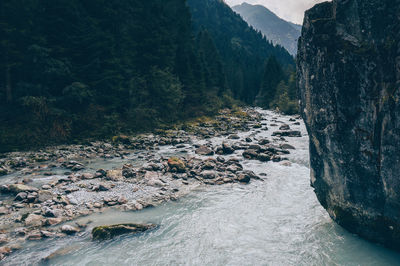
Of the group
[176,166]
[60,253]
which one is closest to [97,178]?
[176,166]

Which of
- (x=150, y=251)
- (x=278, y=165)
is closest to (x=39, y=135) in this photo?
(x=150, y=251)

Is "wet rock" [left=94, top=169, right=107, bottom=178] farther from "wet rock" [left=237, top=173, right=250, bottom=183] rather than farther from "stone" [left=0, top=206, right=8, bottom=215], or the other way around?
"wet rock" [left=237, top=173, right=250, bottom=183]

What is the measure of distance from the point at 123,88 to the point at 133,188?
18001mm

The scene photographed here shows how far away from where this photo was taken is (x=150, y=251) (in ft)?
22.5

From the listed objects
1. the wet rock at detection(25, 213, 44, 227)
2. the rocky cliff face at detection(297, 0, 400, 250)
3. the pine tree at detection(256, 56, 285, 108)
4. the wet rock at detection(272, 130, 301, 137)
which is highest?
the pine tree at detection(256, 56, 285, 108)

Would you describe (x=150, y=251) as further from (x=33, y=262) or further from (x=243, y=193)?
(x=243, y=193)

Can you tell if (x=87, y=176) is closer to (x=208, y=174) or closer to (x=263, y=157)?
(x=208, y=174)

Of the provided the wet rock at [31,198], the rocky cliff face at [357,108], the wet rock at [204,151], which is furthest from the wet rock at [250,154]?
the wet rock at [31,198]

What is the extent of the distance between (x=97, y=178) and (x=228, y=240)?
25.6 feet

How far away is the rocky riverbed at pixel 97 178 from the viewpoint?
26.2 ft

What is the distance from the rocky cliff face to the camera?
571cm

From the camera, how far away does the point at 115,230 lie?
298 inches

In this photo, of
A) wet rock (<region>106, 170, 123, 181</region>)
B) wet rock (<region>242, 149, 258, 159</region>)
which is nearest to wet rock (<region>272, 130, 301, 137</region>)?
wet rock (<region>242, 149, 258, 159</region>)

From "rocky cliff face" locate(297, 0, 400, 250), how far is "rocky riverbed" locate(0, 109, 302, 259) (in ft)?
18.4
